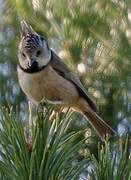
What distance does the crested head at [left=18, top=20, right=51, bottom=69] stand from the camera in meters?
1.47

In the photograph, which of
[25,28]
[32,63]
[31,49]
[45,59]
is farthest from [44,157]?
[45,59]

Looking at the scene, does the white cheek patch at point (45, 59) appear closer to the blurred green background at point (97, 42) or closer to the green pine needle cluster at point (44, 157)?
the blurred green background at point (97, 42)

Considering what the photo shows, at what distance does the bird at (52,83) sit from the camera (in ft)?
5.99

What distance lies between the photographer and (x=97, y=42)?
148cm

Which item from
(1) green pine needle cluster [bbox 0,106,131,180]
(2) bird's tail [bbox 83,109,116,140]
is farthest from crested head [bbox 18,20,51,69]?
(1) green pine needle cluster [bbox 0,106,131,180]

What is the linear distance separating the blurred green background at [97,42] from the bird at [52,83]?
0.21ft

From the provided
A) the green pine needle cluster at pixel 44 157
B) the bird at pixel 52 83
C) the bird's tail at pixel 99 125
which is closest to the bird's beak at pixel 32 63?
the bird at pixel 52 83

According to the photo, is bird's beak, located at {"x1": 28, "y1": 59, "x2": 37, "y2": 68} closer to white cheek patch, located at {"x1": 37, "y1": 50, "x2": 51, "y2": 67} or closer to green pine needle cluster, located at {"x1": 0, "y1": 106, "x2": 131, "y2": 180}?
white cheek patch, located at {"x1": 37, "y1": 50, "x2": 51, "y2": 67}

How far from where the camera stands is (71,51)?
152cm

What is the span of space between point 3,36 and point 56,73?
264 millimetres

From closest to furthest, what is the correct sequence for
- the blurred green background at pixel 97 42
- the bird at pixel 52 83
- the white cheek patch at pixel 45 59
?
the blurred green background at pixel 97 42
the bird at pixel 52 83
the white cheek patch at pixel 45 59

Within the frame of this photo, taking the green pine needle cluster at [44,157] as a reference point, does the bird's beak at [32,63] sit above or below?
above

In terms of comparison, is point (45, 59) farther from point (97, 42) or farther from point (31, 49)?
point (97, 42)

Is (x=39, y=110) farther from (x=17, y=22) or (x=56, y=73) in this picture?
(x=56, y=73)
